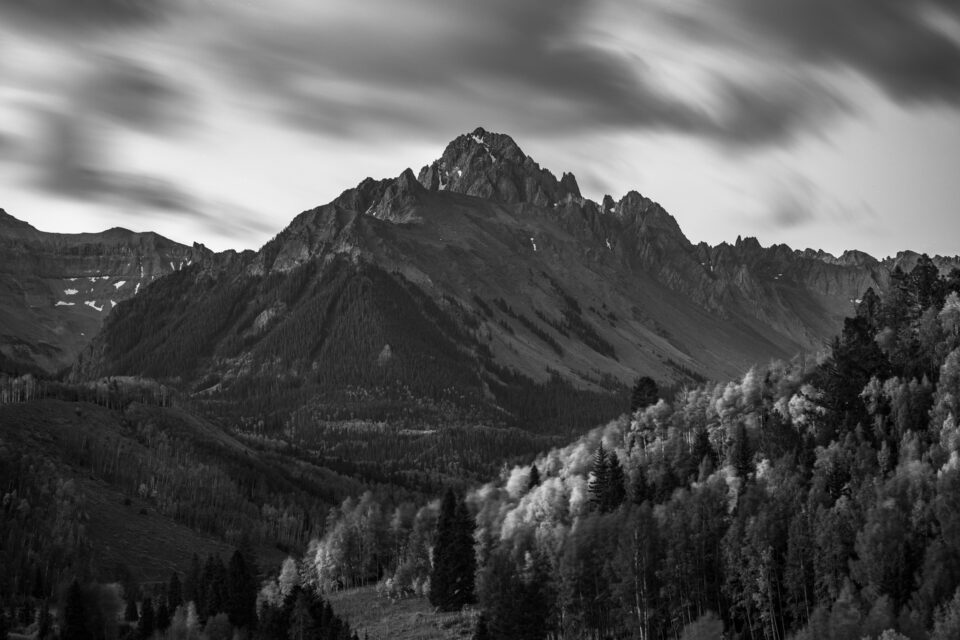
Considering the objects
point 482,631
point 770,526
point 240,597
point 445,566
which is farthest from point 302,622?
point 770,526

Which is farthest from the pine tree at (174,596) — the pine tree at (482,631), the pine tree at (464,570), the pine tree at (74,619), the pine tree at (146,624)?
the pine tree at (482,631)

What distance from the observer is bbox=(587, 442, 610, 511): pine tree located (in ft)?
580

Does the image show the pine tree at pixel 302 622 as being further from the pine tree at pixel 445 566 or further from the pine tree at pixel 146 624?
the pine tree at pixel 146 624

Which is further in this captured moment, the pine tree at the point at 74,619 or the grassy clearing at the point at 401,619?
the pine tree at the point at 74,619

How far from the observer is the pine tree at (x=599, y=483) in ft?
580

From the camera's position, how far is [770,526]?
143875 mm

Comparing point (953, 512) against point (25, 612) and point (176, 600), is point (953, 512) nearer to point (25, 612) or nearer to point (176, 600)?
point (176, 600)

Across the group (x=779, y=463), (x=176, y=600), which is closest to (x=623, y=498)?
(x=779, y=463)

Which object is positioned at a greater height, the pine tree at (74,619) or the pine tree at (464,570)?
the pine tree at (464,570)

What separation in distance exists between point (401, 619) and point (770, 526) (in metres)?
53.0

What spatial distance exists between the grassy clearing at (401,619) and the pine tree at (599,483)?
88.2 feet

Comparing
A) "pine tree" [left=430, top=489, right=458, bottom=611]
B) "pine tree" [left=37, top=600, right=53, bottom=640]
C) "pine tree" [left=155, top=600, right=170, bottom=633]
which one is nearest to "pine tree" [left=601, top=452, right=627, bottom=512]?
"pine tree" [left=430, top=489, right=458, bottom=611]

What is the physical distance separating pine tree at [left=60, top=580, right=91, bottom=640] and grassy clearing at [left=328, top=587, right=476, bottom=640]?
118ft

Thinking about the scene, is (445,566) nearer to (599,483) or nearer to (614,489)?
(599,483)
